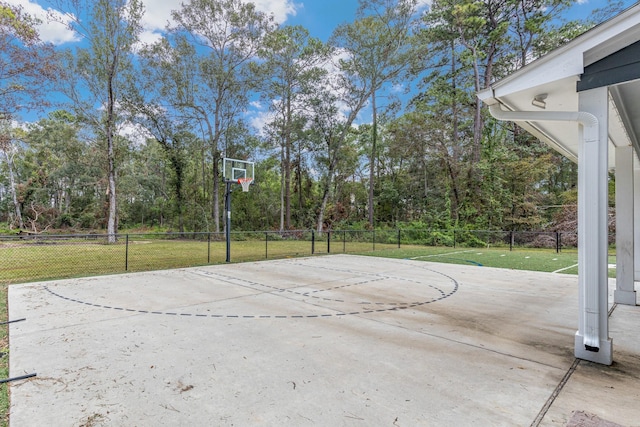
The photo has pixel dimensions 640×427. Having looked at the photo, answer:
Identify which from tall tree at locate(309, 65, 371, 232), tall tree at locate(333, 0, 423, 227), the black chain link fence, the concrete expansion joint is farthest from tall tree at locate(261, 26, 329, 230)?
the concrete expansion joint

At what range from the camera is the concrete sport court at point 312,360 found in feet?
6.23

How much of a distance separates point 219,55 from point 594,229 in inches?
817

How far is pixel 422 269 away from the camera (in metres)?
7.75

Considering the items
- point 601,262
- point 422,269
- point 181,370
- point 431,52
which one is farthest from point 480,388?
point 431,52

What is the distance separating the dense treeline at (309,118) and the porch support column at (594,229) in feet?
46.3

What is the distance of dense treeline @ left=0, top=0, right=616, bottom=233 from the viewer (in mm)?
16047

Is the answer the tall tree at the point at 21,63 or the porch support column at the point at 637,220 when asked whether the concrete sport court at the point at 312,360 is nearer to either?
the porch support column at the point at 637,220

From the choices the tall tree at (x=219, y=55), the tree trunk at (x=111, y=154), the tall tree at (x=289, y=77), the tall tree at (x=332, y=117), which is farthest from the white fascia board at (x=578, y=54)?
the tree trunk at (x=111, y=154)

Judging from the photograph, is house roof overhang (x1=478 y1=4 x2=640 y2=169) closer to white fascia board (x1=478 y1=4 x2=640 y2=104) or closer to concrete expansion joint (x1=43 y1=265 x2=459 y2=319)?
white fascia board (x1=478 y1=4 x2=640 y2=104)

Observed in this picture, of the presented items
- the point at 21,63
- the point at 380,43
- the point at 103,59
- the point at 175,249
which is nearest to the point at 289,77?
the point at 380,43

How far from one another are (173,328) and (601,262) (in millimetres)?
4025

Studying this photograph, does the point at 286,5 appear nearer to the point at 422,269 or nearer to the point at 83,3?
the point at 83,3

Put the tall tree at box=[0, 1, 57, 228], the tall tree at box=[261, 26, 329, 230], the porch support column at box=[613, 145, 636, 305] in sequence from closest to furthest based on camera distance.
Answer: the porch support column at box=[613, 145, 636, 305] → the tall tree at box=[0, 1, 57, 228] → the tall tree at box=[261, 26, 329, 230]

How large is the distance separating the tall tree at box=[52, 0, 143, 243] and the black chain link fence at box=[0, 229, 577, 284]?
4120 millimetres
